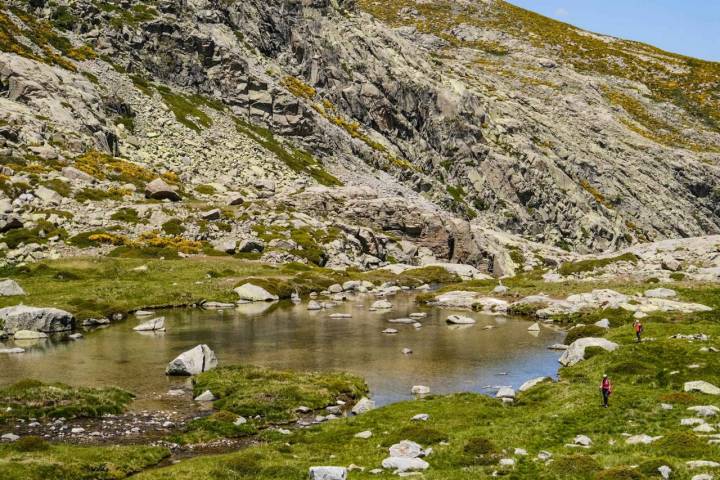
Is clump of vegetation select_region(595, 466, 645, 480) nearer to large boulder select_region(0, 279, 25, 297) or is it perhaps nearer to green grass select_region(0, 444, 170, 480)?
green grass select_region(0, 444, 170, 480)

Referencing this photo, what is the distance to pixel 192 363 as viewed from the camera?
146ft

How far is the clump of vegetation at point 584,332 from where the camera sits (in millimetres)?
57406

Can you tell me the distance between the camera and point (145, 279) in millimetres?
80562

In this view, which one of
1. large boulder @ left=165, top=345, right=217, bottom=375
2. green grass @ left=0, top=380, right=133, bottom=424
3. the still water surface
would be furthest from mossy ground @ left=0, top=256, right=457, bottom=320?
green grass @ left=0, top=380, right=133, bottom=424

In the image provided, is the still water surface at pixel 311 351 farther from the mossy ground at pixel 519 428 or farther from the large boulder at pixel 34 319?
the mossy ground at pixel 519 428

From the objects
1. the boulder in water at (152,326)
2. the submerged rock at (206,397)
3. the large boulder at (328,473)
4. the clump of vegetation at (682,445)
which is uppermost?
the clump of vegetation at (682,445)

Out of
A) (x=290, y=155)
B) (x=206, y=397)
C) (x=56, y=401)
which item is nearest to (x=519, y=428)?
(x=206, y=397)

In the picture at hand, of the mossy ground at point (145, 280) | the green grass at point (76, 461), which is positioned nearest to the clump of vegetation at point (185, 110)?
the mossy ground at point (145, 280)

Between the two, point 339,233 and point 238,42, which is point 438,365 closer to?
point 339,233

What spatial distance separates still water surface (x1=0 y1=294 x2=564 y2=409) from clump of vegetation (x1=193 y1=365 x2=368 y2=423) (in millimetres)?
2092

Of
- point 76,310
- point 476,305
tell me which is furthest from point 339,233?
point 76,310

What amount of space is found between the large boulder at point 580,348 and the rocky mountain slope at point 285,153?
58.0 metres

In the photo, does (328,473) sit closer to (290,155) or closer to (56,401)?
(56,401)

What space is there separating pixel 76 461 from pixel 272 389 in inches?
569
